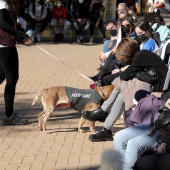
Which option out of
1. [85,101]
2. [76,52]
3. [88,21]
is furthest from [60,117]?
[88,21]

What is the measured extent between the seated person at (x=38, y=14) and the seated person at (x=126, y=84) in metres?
13.9

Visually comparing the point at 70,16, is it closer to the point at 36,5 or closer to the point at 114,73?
the point at 36,5

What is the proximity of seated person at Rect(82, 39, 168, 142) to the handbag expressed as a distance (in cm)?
3

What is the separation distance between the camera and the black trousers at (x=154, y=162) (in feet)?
14.2

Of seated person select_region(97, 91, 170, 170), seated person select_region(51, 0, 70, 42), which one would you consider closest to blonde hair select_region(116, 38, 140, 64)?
seated person select_region(97, 91, 170, 170)

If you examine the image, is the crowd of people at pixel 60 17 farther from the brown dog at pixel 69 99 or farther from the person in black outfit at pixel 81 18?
the brown dog at pixel 69 99

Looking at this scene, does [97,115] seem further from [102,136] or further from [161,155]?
[161,155]

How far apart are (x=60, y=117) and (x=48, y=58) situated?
25.0 ft

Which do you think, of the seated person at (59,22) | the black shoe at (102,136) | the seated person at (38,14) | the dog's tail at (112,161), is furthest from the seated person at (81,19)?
the dog's tail at (112,161)

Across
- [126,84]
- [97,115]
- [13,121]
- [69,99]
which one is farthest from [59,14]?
[126,84]

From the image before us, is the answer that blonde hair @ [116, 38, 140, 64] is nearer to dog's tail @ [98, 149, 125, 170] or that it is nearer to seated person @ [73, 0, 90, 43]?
dog's tail @ [98, 149, 125, 170]

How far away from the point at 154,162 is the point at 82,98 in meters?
3.61

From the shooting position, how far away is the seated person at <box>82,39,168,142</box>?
6664mm

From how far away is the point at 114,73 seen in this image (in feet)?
26.7
